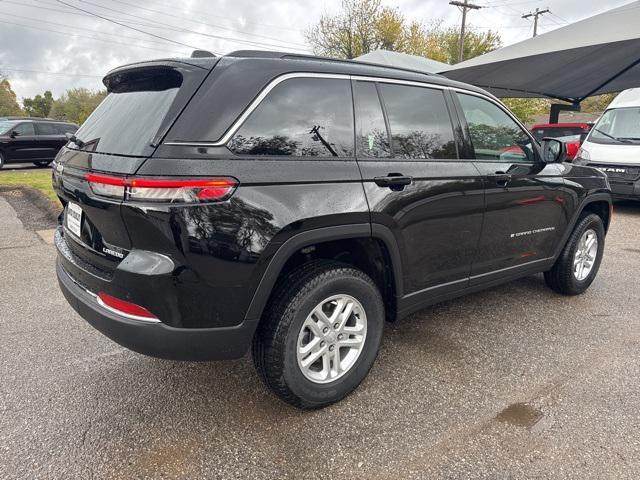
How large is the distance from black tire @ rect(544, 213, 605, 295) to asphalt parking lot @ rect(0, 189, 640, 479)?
0.49 metres

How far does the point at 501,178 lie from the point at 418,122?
83 centimetres

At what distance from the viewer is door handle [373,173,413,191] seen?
98.7 inches

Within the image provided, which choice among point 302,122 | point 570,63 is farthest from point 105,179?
point 570,63

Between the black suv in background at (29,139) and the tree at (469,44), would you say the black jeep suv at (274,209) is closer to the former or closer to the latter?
the black suv in background at (29,139)

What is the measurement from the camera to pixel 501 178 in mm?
3219

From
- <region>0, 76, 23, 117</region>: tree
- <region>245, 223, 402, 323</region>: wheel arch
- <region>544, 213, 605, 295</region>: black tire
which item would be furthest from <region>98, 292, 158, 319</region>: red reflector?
<region>0, 76, 23, 117</region>: tree

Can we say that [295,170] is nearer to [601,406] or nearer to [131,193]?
[131,193]

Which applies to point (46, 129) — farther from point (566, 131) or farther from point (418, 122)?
point (566, 131)

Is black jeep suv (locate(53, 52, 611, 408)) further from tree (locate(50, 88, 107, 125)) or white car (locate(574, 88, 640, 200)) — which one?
tree (locate(50, 88, 107, 125))

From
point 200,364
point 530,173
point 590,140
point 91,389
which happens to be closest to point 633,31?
point 590,140

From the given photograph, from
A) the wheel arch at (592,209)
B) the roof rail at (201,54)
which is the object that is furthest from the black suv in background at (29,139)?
the wheel arch at (592,209)

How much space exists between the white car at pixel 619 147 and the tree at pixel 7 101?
61397 millimetres

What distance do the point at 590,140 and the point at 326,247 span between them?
8.98 meters

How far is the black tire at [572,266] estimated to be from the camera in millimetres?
4035
